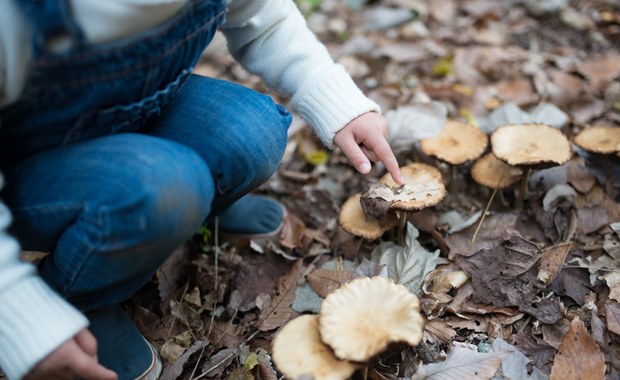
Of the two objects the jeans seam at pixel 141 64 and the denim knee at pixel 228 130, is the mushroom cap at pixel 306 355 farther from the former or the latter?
the jeans seam at pixel 141 64

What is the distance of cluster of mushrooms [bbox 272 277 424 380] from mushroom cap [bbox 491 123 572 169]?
593 millimetres

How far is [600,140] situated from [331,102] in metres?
0.84

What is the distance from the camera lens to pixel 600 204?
1628 mm

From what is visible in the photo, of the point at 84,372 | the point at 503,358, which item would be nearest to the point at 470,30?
the point at 503,358

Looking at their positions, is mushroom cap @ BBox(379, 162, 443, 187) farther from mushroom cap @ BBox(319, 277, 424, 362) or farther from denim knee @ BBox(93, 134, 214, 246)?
denim knee @ BBox(93, 134, 214, 246)

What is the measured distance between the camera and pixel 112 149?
1104 millimetres

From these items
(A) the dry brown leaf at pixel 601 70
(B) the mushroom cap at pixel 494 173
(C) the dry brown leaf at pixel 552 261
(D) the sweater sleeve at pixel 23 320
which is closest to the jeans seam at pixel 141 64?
(D) the sweater sleeve at pixel 23 320

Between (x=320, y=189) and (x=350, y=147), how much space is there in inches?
19.8

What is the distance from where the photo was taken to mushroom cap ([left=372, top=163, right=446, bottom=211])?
139cm

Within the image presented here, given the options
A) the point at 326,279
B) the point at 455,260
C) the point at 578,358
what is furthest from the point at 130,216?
the point at 578,358

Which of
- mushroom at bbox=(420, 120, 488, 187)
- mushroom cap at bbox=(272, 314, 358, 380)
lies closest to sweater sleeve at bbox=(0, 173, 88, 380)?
mushroom cap at bbox=(272, 314, 358, 380)

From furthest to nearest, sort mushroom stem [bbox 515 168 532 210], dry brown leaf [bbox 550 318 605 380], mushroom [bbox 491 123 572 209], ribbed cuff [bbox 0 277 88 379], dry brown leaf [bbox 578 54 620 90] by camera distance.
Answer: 1. dry brown leaf [bbox 578 54 620 90]
2. mushroom stem [bbox 515 168 532 210]
3. mushroom [bbox 491 123 572 209]
4. dry brown leaf [bbox 550 318 605 380]
5. ribbed cuff [bbox 0 277 88 379]

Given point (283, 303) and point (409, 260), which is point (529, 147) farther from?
point (283, 303)

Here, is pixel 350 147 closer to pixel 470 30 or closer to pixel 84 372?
pixel 84 372
